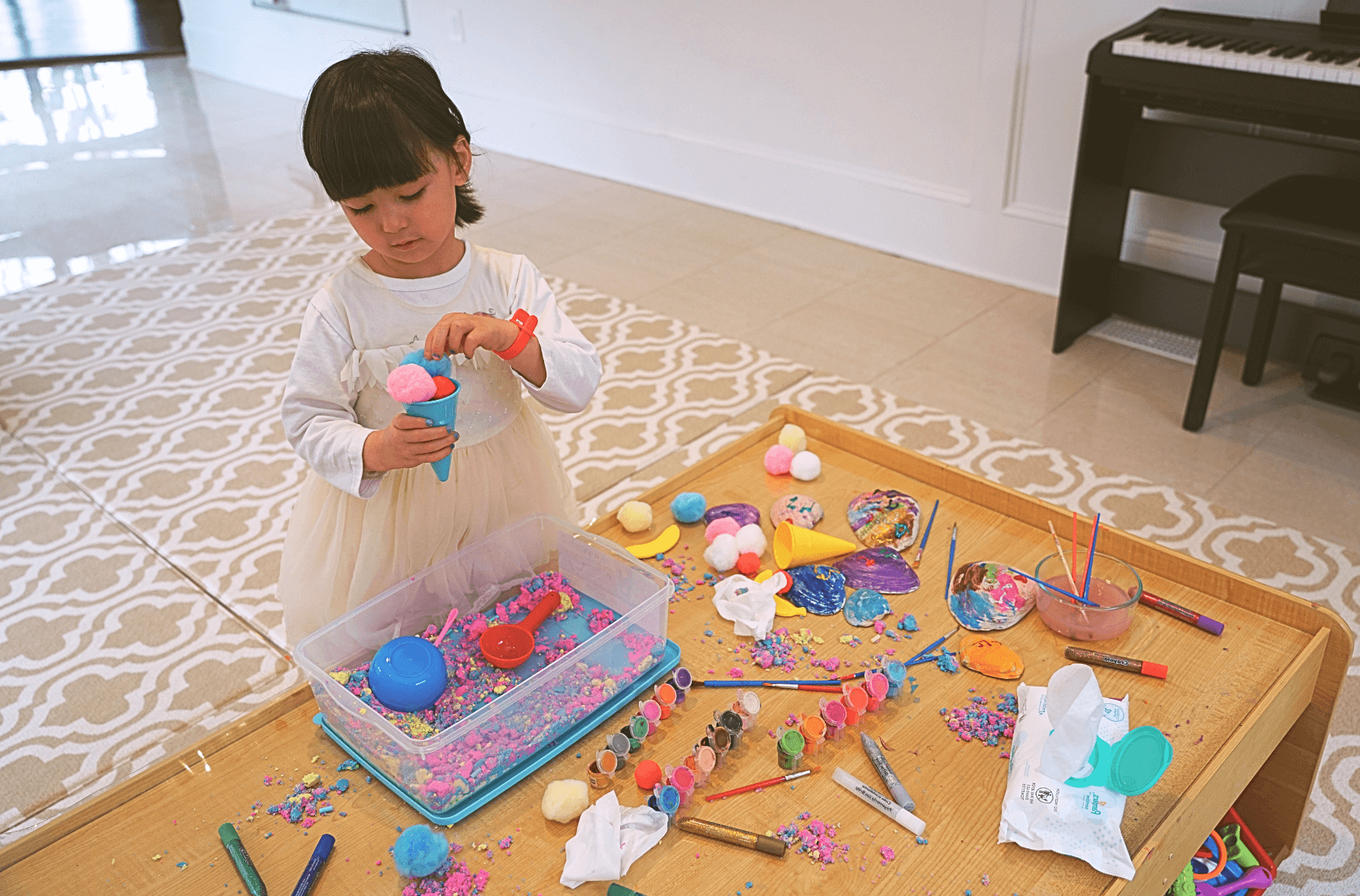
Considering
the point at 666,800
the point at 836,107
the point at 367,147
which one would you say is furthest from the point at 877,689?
the point at 836,107

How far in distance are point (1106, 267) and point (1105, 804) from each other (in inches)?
77.4

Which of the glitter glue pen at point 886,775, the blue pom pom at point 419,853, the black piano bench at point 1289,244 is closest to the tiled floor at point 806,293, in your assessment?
the black piano bench at point 1289,244

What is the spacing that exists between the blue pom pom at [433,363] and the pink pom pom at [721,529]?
379 mm

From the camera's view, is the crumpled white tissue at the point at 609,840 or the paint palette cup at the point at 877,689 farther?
the paint palette cup at the point at 877,689

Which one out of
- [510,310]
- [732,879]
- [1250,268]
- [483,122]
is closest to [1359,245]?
[1250,268]

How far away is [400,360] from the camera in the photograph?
1167mm

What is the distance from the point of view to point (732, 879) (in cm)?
89

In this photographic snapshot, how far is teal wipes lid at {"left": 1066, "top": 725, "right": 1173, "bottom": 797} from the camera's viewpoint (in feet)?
2.94

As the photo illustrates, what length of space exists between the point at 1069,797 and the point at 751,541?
0.46m

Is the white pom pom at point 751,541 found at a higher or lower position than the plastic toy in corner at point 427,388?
lower

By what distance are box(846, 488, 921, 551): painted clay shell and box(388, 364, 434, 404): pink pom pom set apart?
1.81 ft

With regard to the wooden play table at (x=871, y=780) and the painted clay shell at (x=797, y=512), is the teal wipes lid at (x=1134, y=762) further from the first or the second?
the painted clay shell at (x=797, y=512)

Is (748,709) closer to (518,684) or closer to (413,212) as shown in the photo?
(518,684)

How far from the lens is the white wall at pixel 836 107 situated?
2.62m
